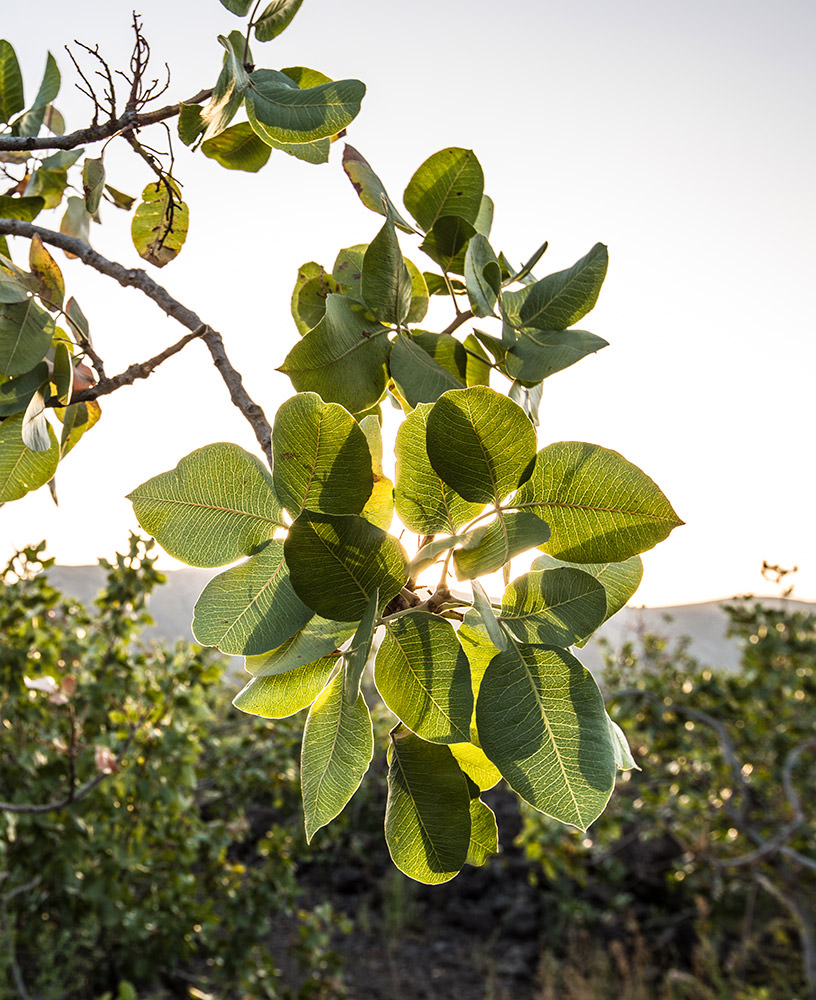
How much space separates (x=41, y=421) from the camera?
1.83 feet

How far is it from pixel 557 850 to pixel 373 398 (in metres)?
3.23

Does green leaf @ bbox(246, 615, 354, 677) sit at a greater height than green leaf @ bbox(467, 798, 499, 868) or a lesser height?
greater

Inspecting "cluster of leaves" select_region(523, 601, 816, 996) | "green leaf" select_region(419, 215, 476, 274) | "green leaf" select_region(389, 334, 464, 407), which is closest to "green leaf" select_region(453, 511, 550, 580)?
"green leaf" select_region(389, 334, 464, 407)

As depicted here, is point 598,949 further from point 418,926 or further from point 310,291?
point 310,291

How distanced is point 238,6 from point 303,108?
0.11 metres

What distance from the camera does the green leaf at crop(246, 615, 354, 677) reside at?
361 millimetres

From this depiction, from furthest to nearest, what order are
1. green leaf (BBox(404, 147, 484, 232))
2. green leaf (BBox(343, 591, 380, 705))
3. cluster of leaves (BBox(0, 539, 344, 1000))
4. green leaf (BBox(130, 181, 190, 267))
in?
cluster of leaves (BBox(0, 539, 344, 1000))
green leaf (BBox(130, 181, 190, 267))
green leaf (BBox(404, 147, 484, 232))
green leaf (BBox(343, 591, 380, 705))

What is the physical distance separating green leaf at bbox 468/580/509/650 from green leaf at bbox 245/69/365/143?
293 millimetres

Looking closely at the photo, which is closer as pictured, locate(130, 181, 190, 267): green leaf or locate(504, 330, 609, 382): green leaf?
locate(504, 330, 609, 382): green leaf

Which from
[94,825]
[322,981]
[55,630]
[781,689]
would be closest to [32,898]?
[94,825]

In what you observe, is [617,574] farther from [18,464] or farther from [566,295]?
[18,464]

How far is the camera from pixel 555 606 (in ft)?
1.08

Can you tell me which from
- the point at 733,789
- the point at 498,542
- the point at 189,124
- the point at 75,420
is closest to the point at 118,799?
the point at 75,420

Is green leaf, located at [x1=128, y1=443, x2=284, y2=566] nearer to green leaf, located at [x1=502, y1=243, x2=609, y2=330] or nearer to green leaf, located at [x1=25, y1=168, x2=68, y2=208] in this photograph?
green leaf, located at [x1=502, y1=243, x2=609, y2=330]
